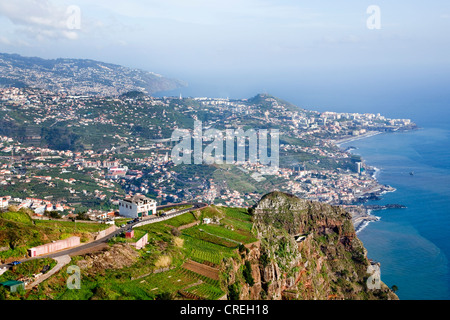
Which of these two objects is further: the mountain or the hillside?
the mountain

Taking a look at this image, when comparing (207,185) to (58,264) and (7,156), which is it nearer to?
(7,156)

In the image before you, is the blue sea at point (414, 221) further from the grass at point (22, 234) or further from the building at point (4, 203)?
the building at point (4, 203)

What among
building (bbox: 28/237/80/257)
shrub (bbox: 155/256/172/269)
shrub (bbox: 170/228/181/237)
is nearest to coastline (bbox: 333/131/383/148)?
shrub (bbox: 170/228/181/237)

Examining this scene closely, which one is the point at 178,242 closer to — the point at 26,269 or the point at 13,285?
the point at 26,269

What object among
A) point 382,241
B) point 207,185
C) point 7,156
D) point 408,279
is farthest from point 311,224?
point 7,156

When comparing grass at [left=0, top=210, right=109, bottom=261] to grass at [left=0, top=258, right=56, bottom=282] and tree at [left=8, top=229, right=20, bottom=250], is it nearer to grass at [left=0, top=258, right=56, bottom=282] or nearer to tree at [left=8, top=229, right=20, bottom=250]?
tree at [left=8, top=229, right=20, bottom=250]
